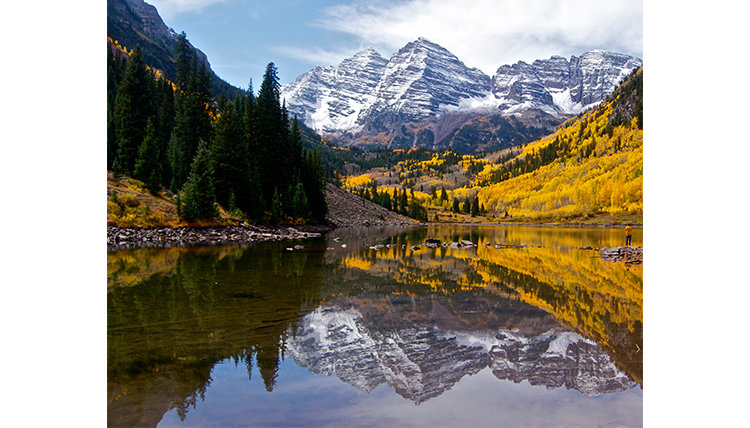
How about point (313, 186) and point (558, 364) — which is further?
point (313, 186)

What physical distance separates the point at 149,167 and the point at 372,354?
44157 millimetres

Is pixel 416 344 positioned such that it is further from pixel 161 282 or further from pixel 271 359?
pixel 161 282

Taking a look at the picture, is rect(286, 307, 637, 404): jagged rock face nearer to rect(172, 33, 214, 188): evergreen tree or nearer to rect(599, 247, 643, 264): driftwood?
rect(599, 247, 643, 264): driftwood

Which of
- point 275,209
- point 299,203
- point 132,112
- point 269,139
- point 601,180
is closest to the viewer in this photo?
point 132,112

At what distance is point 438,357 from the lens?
315 inches

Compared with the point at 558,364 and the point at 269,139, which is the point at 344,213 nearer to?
the point at 269,139

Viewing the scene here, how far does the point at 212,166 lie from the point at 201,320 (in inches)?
1604

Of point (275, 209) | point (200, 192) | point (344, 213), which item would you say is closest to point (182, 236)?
point (200, 192)

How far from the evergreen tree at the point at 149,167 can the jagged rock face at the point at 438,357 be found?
3900 cm

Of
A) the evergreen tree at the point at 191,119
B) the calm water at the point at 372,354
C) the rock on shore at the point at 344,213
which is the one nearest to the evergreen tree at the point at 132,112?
the evergreen tree at the point at 191,119

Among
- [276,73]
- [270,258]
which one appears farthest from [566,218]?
[270,258]

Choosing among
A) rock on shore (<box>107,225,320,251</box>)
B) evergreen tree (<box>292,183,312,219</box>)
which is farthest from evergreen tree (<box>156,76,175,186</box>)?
evergreen tree (<box>292,183,312,219</box>)

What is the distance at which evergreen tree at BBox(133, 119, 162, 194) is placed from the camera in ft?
137

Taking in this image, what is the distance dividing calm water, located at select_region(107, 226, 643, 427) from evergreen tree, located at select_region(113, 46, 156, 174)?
36.6 meters
